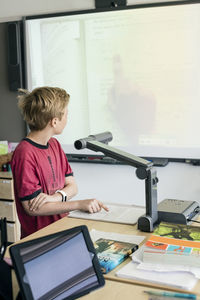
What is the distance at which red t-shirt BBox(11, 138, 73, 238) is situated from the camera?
1889 millimetres

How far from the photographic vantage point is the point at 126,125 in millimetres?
3381

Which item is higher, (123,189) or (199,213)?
(199,213)

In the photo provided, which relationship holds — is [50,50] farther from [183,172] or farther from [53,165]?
[53,165]

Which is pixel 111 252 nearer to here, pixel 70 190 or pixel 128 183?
pixel 70 190

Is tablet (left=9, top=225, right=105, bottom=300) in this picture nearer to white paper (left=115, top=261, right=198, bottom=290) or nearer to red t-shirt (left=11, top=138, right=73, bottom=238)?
white paper (left=115, top=261, right=198, bottom=290)

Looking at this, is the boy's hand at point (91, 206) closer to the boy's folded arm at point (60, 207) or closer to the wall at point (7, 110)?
the boy's folded arm at point (60, 207)

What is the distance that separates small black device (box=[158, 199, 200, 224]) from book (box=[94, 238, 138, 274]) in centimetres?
29

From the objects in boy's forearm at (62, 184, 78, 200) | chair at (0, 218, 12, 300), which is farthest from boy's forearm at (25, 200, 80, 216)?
chair at (0, 218, 12, 300)

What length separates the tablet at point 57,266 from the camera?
3.51ft

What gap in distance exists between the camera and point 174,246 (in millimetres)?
1459

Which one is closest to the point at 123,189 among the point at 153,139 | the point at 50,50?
the point at 153,139

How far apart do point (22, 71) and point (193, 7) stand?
4.94 ft

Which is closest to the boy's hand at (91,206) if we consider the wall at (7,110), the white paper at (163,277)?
the white paper at (163,277)

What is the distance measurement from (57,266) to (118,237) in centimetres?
55
